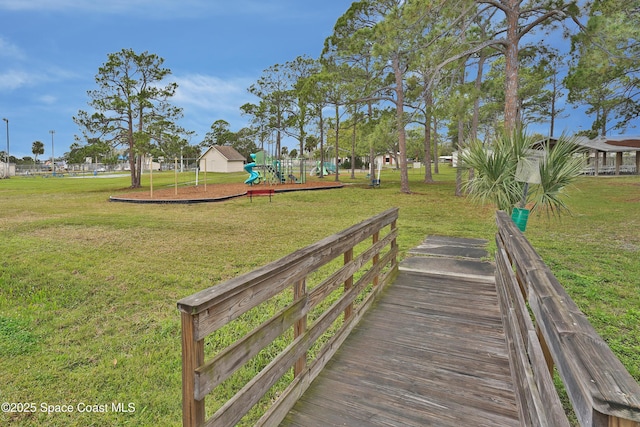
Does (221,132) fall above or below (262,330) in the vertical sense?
above

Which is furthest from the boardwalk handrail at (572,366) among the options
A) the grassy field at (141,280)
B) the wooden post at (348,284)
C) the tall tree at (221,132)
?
the tall tree at (221,132)

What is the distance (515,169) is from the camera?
6.63 meters

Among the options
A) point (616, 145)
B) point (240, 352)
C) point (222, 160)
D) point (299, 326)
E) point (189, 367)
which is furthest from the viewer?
point (222, 160)

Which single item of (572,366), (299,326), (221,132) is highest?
(221,132)

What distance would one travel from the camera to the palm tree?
631cm

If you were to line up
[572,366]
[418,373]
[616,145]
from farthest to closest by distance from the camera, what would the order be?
[616,145] → [418,373] → [572,366]

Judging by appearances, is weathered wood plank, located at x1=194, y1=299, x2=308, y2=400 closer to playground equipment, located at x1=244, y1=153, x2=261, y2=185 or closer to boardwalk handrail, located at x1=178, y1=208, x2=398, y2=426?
boardwalk handrail, located at x1=178, y1=208, x2=398, y2=426

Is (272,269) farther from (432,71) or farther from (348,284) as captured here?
(432,71)

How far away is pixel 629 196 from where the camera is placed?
51.9 ft

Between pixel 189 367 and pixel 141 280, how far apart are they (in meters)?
4.34

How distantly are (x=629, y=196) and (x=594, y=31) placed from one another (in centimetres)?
938

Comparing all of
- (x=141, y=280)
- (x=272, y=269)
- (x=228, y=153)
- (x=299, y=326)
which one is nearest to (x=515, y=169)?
(x=299, y=326)

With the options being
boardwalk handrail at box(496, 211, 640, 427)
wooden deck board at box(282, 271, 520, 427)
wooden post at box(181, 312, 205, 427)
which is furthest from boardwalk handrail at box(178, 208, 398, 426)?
boardwalk handrail at box(496, 211, 640, 427)

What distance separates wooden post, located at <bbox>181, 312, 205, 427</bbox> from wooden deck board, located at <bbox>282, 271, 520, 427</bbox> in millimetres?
837
